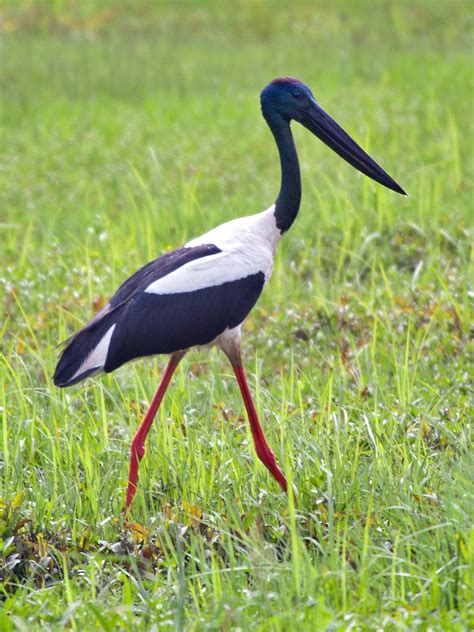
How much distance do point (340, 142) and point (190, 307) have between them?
0.90 m

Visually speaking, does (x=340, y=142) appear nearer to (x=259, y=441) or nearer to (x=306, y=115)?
(x=306, y=115)

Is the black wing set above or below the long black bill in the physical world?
below

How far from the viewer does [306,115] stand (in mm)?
4418

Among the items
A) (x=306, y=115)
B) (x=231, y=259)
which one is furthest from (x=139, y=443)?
(x=306, y=115)

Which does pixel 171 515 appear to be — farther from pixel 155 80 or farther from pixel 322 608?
pixel 155 80

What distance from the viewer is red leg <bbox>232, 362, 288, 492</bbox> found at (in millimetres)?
3938

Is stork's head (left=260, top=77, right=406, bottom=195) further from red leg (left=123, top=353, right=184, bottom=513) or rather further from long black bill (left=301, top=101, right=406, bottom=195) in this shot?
red leg (left=123, top=353, right=184, bottom=513)

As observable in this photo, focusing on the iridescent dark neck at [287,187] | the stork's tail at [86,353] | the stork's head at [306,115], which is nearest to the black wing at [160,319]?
the stork's tail at [86,353]

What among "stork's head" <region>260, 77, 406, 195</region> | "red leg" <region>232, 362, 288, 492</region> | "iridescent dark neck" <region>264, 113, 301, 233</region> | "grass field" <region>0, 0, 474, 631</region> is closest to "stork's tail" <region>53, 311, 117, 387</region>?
"grass field" <region>0, 0, 474, 631</region>

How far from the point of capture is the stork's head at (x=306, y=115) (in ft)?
14.4

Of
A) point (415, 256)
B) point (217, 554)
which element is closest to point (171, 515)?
point (217, 554)

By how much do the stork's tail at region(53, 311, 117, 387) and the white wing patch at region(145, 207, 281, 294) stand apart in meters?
0.21

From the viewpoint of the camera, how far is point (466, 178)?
7785 mm

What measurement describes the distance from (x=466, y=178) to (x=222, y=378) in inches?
127
